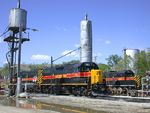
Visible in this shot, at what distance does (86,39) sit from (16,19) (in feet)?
27.3

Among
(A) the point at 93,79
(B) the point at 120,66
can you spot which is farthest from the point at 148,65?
(A) the point at 93,79

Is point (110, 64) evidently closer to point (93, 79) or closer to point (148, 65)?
point (148, 65)

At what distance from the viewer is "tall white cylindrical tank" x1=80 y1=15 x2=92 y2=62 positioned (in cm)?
4109

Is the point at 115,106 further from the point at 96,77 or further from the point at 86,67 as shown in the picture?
the point at 86,67

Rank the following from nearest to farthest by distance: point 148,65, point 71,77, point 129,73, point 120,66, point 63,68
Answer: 1. point 71,77
2. point 63,68
3. point 129,73
4. point 148,65
5. point 120,66

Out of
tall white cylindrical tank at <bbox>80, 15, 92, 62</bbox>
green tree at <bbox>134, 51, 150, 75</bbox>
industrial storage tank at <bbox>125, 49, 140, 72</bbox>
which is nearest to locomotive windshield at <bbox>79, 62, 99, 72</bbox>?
tall white cylindrical tank at <bbox>80, 15, 92, 62</bbox>

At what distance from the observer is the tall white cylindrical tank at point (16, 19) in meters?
39.9

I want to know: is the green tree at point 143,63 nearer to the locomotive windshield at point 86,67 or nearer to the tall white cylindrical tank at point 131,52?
the tall white cylindrical tank at point 131,52

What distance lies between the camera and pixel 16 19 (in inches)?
1576


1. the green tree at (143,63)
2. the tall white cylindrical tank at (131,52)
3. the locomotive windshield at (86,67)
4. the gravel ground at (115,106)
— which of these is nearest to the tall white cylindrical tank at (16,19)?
the locomotive windshield at (86,67)

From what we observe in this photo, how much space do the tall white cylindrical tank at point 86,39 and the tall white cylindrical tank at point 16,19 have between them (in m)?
6.82

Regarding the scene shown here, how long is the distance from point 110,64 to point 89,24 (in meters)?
93.2

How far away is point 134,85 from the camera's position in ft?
143

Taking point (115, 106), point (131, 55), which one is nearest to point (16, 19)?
point (115, 106)
